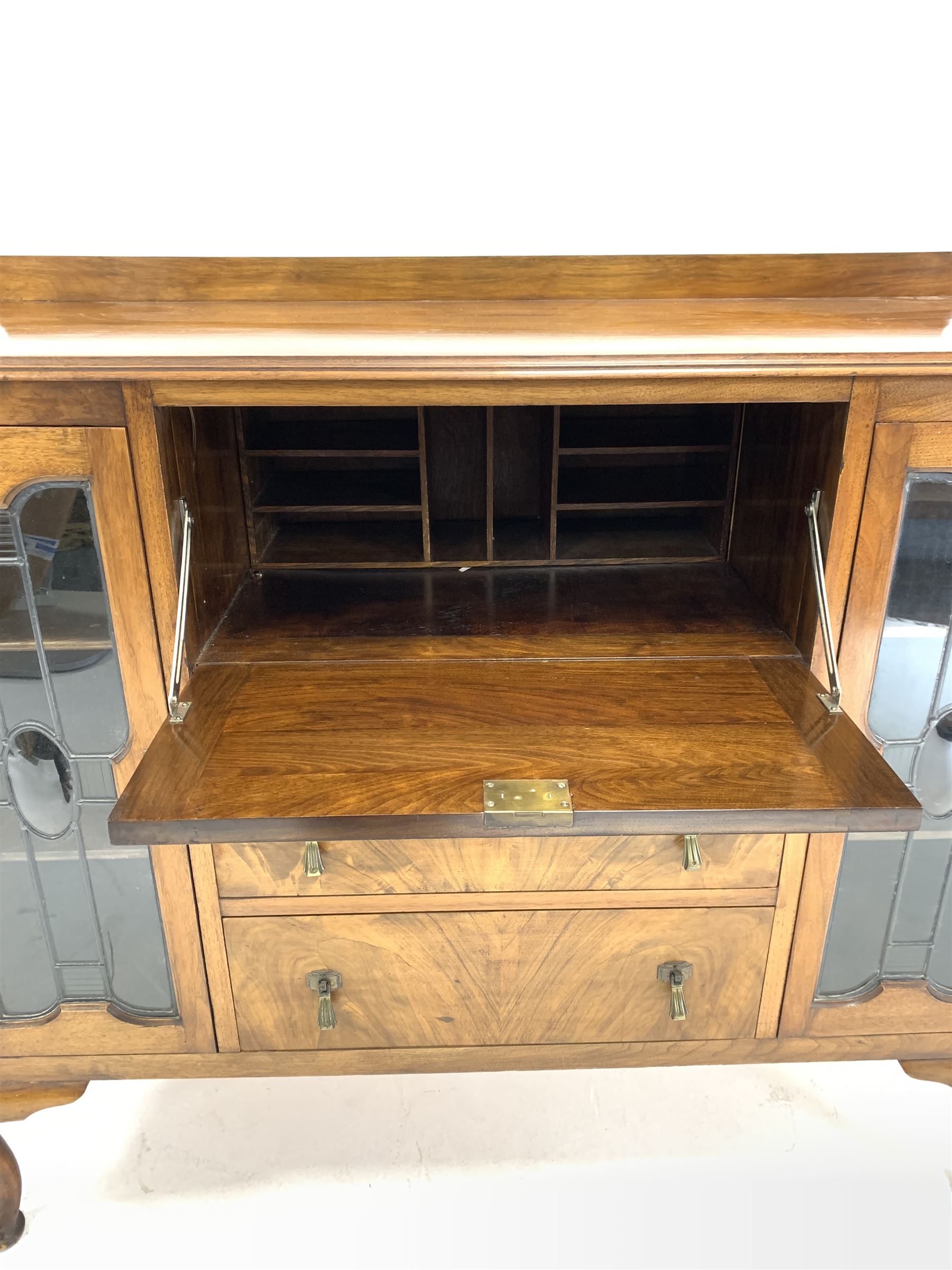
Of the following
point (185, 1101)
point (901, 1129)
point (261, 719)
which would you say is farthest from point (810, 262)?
point (185, 1101)

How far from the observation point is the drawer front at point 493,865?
5.07ft

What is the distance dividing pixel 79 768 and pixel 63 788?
0.17 ft

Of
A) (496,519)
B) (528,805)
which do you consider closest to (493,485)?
(496,519)

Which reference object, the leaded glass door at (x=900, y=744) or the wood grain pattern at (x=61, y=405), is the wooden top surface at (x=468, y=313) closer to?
the wood grain pattern at (x=61, y=405)

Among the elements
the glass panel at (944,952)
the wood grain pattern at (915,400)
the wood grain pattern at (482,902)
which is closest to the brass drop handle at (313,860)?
the wood grain pattern at (482,902)

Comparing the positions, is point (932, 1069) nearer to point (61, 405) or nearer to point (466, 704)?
point (466, 704)

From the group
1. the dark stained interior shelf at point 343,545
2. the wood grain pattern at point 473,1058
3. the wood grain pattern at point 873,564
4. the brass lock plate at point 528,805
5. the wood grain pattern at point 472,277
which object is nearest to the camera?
the brass lock plate at point 528,805

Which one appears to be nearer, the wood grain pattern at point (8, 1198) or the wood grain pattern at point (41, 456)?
the wood grain pattern at point (41, 456)

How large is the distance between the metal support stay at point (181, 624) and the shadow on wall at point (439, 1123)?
1112 millimetres

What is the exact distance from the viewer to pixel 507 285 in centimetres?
197

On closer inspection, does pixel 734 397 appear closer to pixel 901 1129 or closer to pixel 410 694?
pixel 410 694

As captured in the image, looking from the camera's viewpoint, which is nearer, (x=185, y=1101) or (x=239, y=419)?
(x=239, y=419)

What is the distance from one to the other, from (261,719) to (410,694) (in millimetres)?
246

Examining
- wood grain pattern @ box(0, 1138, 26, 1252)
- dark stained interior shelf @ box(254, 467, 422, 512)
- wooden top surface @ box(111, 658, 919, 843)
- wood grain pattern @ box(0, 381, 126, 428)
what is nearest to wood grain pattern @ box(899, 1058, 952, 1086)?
wooden top surface @ box(111, 658, 919, 843)
